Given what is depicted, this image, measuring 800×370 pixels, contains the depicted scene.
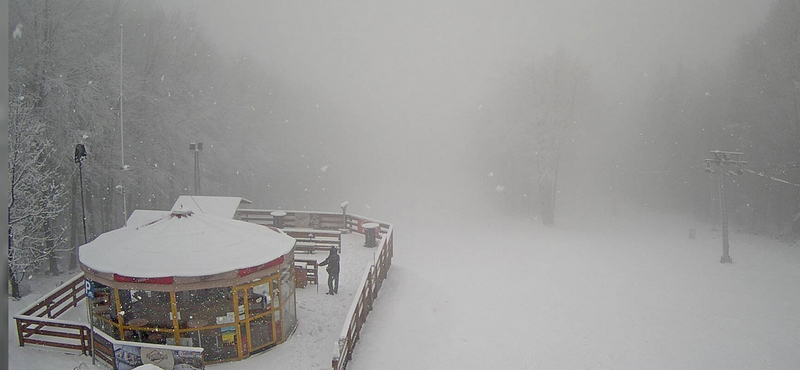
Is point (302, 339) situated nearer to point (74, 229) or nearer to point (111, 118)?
point (74, 229)

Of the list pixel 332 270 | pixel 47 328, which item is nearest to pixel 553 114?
pixel 332 270

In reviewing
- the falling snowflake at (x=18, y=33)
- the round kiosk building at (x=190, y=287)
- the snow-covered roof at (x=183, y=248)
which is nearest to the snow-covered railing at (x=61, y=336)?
the round kiosk building at (x=190, y=287)

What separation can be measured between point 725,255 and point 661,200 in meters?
24.5

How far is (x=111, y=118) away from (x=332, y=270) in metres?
15.5

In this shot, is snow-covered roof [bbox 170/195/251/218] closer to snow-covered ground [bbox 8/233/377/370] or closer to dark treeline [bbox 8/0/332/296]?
dark treeline [bbox 8/0/332/296]

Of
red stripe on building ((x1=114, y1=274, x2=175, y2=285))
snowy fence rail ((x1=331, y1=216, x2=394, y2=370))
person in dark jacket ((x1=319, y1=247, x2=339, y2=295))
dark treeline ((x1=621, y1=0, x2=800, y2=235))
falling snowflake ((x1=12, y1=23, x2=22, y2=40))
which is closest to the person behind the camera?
red stripe on building ((x1=114, y1=274, x2=175, y2=285))

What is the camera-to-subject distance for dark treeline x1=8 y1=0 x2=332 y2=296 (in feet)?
58.7

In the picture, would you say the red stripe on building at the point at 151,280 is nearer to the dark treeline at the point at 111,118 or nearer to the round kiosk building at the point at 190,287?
the round kiosk building at the point at 190,287

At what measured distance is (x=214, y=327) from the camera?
440 inches

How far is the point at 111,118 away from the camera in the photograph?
22781mm

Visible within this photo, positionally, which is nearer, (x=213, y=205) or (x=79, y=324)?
(x=79, y=324)

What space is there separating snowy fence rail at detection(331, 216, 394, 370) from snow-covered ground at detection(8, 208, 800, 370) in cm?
38

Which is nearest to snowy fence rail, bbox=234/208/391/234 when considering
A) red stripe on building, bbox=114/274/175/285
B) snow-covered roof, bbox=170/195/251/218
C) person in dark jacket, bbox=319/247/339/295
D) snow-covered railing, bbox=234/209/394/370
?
snow-covered railing, bbox=234/209/394/370

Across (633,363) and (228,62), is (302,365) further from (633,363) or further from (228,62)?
(228,62)
